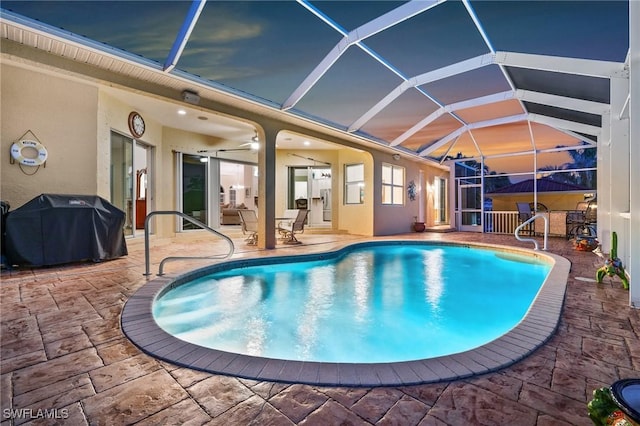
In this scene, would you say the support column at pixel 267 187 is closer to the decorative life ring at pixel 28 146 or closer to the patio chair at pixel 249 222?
the patio chair at pixel 249 222

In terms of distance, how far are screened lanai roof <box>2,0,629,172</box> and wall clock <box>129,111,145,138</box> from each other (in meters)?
2.96

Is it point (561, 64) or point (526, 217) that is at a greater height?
point (561, 64)

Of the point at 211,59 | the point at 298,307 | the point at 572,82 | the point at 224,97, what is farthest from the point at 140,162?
the point at 572,82

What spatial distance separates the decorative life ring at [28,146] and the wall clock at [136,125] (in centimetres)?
219

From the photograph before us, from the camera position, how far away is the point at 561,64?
192 inches

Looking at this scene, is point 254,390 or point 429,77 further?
point 429,77

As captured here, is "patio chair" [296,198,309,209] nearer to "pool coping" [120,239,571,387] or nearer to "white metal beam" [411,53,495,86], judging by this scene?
"white metal beam" [411,53,495,86]

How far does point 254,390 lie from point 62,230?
15.9 feet

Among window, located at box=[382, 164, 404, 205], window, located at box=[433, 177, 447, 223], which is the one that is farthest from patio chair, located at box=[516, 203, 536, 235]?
window, located at box=[433, 177, 447, 223]

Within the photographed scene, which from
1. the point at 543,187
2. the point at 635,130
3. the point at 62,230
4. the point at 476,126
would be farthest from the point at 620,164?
the point at 543,187

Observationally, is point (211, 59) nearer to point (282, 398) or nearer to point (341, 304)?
point (341, 304)

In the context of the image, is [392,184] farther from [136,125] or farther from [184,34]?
[184,34]

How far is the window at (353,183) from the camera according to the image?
1102 centimetres

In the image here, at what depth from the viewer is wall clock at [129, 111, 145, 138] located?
689 centimetres
